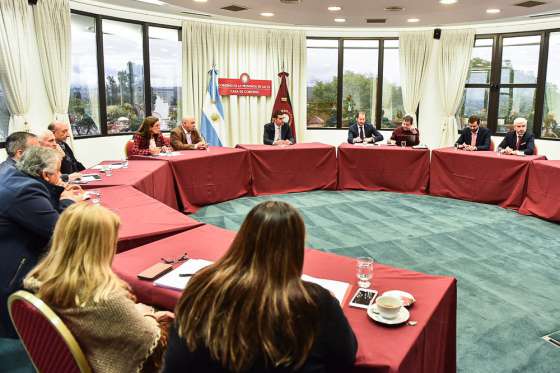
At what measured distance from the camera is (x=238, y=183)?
6.47 meters

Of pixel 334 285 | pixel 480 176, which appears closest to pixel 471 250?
pixel 480 176

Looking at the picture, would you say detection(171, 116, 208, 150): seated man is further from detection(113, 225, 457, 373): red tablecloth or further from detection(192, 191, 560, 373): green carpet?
detection(113, 225, 457, 373): red tablecloth

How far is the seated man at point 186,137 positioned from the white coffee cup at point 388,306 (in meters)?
5.01

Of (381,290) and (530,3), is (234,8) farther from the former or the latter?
(381,290)

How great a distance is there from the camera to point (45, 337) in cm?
139

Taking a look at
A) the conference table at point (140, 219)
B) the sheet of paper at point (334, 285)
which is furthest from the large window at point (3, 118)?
the sheet of paper at point (334, 285)

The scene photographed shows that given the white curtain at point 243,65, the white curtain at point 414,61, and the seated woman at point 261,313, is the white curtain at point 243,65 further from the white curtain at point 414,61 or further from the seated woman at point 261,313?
the seated woman at point 261,313

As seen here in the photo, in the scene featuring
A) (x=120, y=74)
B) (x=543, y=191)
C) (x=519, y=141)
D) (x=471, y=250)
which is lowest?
(x=471, y=250)

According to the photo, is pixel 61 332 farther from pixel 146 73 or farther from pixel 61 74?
→ pixel 146 73

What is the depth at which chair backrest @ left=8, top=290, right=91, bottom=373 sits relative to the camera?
1.35m

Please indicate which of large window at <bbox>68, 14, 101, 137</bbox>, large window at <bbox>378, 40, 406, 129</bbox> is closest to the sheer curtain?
large window at <bbox>68, 14, 101, 137</bbox>

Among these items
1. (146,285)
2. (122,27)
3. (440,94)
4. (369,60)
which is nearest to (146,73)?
(122,27)

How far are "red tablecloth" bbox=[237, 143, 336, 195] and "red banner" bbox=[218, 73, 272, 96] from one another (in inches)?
92.5

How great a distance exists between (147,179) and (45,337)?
3.07 m
